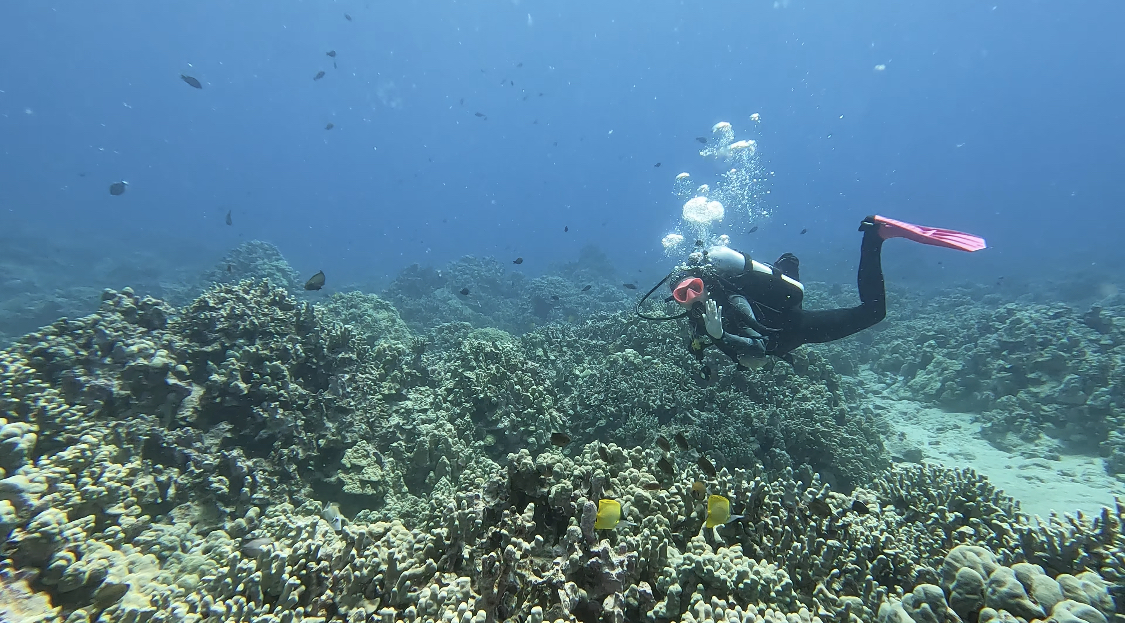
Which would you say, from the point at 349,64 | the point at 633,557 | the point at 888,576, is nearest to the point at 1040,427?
the point at 888,576

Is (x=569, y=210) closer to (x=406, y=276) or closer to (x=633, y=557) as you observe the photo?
(x=406, y=276)

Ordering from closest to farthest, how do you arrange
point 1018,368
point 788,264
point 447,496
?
point 447,496 → point 788,264 → point 1018,368

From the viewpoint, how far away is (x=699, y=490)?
3441 millimetres

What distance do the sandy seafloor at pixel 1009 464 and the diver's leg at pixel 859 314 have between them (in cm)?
265

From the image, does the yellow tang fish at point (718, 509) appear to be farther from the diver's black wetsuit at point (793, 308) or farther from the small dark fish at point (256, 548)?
the diver's black wetsuit at point (793, 308)

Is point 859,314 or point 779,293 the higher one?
point 779,293

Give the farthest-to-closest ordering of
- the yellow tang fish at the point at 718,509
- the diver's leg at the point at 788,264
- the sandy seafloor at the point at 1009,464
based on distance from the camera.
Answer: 1. the diver's leg at the point at 788,264
2. the sandy seafloor at the point at 1009,464
3. the yellow tang fish at the point at 718,509

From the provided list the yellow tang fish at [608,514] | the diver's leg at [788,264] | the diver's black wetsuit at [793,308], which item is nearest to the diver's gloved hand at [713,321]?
the diver's black wetsuit at [793,308]

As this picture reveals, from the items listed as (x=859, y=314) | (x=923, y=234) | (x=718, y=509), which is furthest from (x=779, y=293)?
(x=718, y=509)

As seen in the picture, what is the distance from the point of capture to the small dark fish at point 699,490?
11.1ft

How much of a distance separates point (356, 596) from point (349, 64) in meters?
143

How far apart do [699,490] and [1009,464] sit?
25.2 feet

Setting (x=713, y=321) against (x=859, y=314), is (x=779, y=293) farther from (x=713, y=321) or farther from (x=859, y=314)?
(x=713, y=321)

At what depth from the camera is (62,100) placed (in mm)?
122062
